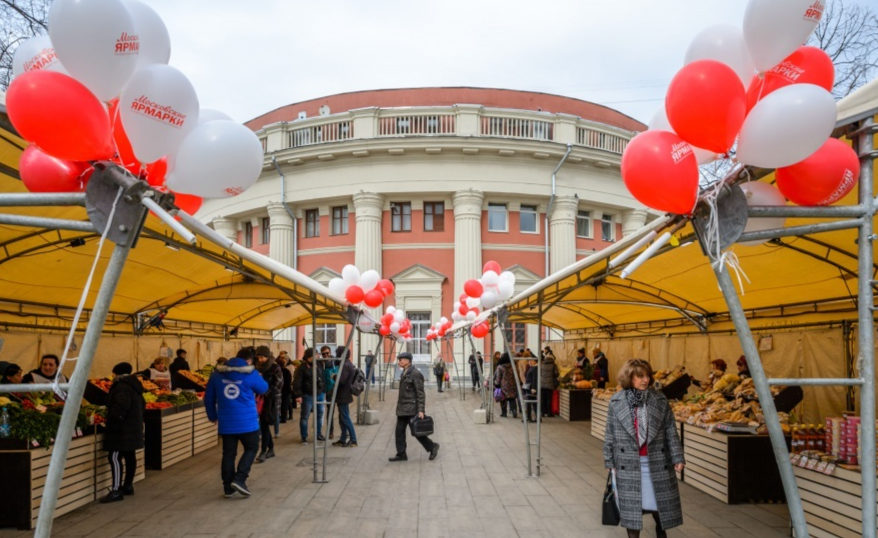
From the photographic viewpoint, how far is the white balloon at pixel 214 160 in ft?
11.1

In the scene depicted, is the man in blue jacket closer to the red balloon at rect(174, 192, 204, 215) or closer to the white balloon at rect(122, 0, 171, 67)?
the red balloon at rect(174, 192, 204, 215)

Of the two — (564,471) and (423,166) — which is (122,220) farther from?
(423,166)

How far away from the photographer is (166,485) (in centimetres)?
884

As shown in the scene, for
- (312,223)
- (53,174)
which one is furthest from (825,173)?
(312,223)

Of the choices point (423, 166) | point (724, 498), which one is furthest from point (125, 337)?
point (423, 166)

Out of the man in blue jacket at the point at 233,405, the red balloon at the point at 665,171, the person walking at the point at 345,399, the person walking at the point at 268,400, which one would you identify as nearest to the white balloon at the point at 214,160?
the red balloon at the point at 665,171

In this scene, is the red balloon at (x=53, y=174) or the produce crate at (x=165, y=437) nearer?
the red balloon at (x=53, y=174)

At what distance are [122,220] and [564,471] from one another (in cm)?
829

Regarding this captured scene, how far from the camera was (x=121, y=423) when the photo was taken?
778 centimetres

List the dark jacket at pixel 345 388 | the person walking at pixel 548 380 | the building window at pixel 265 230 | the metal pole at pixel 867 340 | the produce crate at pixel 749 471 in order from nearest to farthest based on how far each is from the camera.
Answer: the metal pole at pixel 867 340
the produce crate at pixel 749 471
the dark jacket at pixel 345 388
the person walking at pixel 548 380
the building window at pixel 265 230

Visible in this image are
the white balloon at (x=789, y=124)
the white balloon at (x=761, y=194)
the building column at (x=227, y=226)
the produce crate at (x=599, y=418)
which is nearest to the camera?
the white balloon at (x=789, y=124)

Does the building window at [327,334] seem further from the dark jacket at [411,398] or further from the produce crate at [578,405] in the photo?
the dark jacket at [411,398]

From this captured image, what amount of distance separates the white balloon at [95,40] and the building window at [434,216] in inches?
1219

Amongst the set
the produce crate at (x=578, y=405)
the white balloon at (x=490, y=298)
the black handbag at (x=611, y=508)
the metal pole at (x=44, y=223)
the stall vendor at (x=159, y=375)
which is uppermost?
the metal pole at (x=44, y=223)
